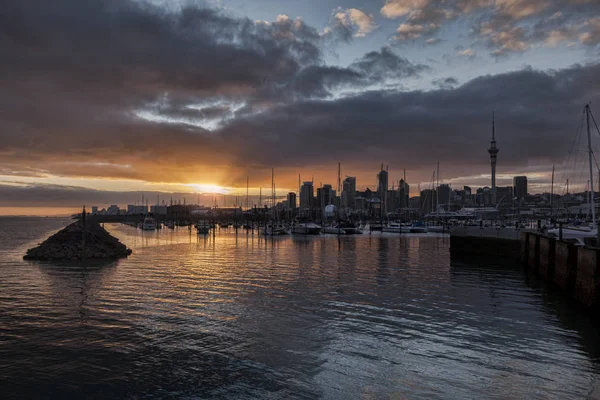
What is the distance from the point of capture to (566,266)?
29234mm

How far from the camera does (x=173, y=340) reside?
56.5ft

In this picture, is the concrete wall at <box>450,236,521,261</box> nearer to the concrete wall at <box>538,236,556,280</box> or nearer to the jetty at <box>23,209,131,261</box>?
the concrete wall at <box>538,236,556,280</box>

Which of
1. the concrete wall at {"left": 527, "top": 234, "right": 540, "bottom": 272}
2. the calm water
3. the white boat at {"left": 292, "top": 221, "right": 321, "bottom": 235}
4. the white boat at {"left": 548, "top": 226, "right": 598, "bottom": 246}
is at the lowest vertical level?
the white boat at {"left": 292, "top": 221, "right": 321, "bottom": 235}

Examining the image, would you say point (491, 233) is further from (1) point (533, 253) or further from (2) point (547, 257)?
(2) point (547, 257)

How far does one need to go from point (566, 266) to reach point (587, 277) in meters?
6.19

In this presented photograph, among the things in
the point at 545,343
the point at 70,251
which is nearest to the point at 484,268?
the point at 545,343

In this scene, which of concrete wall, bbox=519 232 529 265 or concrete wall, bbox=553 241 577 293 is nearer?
concrete wall, bbox=553 241 577 293

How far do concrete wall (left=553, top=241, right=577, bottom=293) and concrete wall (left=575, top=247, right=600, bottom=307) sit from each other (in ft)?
10.1

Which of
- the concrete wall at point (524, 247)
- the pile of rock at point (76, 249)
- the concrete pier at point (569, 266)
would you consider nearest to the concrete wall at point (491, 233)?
the concrete wall at point (524, 247)

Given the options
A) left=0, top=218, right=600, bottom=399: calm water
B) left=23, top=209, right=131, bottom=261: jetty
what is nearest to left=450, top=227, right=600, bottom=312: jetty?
left=0, top=218, right=600, bottom=399: calm water

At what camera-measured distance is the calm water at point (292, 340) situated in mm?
12773

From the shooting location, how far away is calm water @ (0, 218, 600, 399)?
41.9ft

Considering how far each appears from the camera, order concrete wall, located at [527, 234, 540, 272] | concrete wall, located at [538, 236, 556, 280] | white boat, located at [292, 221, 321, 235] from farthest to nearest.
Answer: white boat, located at [292, 221, 321, 235] < concrete wall, located at [527, 234, 540, 272] < concrete wall, located at [538, 236, 556, 280]

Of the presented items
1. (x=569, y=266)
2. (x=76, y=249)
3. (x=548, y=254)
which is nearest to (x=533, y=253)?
(x=548, y=254)
